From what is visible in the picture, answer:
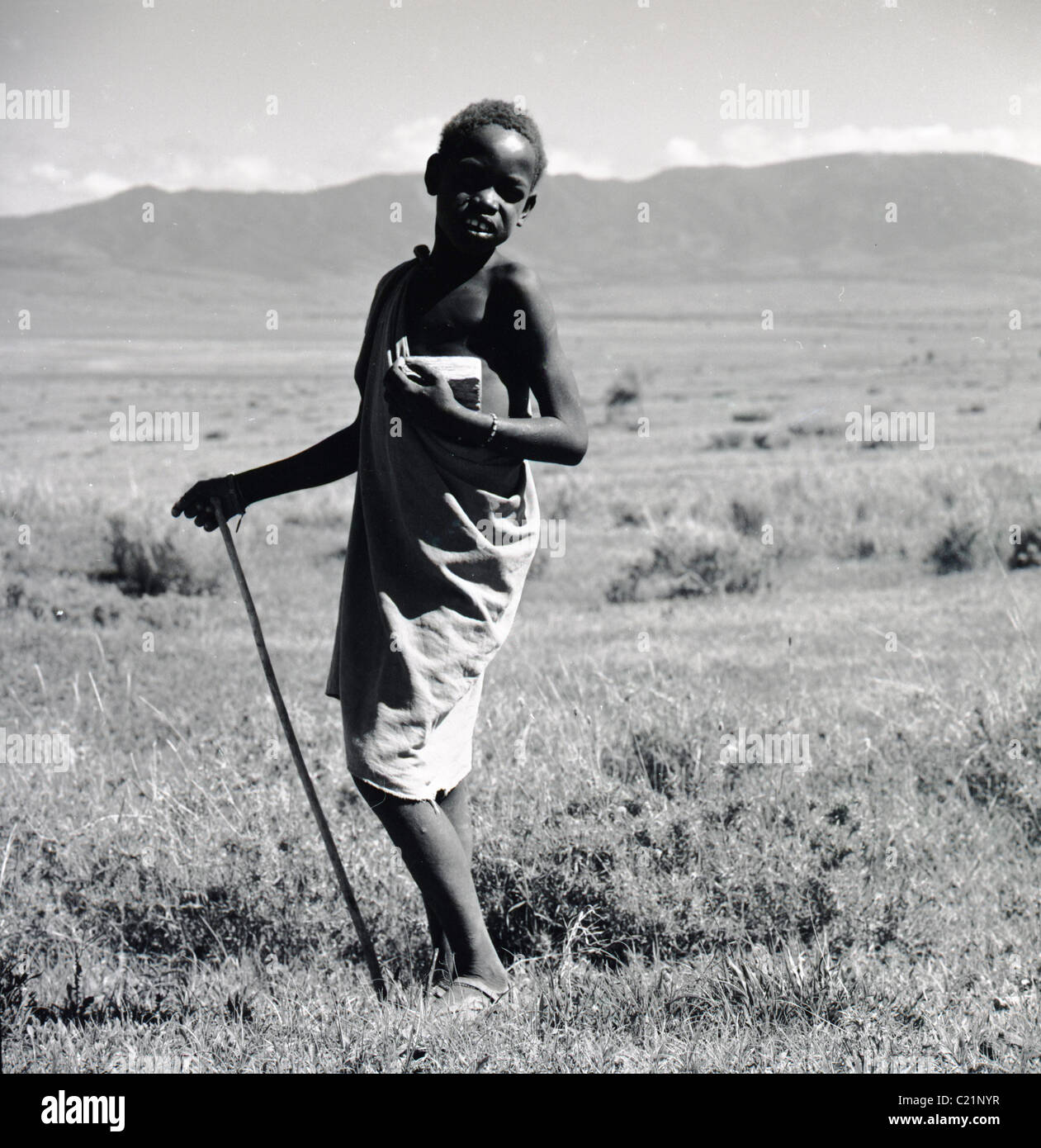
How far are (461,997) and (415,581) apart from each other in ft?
3.14

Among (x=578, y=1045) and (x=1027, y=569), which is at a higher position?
(x=1027, y=569)

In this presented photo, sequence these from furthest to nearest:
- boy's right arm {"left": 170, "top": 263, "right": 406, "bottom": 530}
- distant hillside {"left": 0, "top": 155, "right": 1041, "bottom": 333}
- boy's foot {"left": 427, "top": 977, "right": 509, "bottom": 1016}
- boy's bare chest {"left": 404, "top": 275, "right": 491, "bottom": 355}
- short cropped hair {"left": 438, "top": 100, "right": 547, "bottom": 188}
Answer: distant hillside {"left": 0, "top": 155, "right": 1041, "bottom": 333} → boy's right arm {"left": 170, "top": 263, "right": 406, "bottom": 530} → boy's foot {"left": 427, "top": 977, "right": 509, "bottom": 1016} → boy's bare chest {"left": 404, "top": 275, "right": 491, "bottom": 355} → short cropped hair {"left": 438, "top": 100, "right": 547, "bottom": 188}

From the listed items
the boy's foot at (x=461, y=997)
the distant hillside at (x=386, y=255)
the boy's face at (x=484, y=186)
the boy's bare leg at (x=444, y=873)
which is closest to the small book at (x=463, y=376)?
the boy's face at (x=484, y=186)

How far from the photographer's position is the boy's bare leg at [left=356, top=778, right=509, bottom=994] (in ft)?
9.64

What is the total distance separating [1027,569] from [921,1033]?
7428mm

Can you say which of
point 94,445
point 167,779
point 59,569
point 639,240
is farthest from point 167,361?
point 639,240

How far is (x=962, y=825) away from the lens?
13.9 feet

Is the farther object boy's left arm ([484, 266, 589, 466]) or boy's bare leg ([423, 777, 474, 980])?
boy's bare leg ([423, 777, 474, 980])

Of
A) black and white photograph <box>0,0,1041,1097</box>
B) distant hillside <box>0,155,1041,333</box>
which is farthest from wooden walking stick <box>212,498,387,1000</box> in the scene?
distant hillside <box>0,155,1041,333</box>

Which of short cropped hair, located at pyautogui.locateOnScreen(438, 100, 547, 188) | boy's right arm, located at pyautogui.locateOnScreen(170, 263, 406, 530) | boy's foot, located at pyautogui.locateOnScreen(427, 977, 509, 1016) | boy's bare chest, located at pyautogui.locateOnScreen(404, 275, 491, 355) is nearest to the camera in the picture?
short cropped hair, located at pyautogui.locateOnScreen(438, 100, 547, 188)

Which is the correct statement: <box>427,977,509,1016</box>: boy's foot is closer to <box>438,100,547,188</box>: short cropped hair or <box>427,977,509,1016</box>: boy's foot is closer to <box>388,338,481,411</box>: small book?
<box>388,338,481,411</box>: small book

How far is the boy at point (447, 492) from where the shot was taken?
2.80 meters
